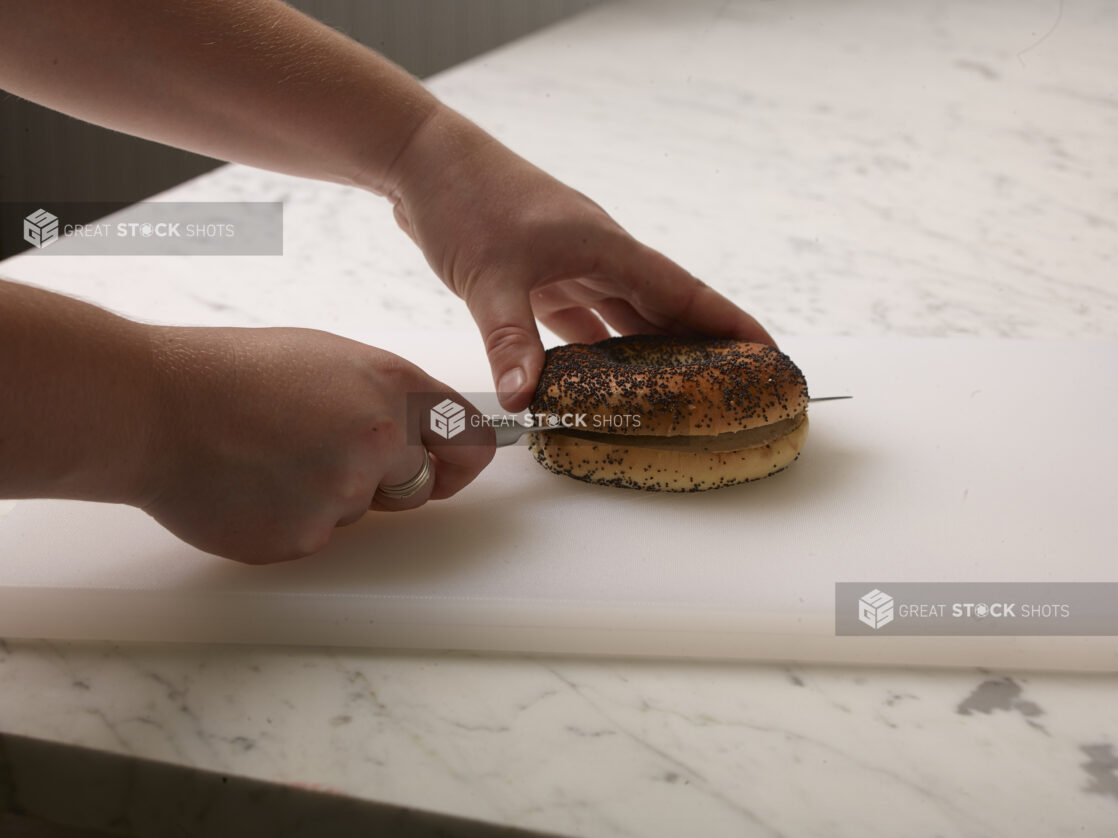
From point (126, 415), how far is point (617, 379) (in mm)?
678

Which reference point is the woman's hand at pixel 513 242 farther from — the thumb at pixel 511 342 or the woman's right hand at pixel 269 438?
the woman's right hand at pixel 269 438

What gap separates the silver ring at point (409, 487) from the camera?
131 cm

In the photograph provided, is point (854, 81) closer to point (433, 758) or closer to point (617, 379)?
point (617, 379)

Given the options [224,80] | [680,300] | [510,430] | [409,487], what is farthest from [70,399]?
[680,300]

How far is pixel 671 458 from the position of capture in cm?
144

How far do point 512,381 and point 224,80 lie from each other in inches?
25.1

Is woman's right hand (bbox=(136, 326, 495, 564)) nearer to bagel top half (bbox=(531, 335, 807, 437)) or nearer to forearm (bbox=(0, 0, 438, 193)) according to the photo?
bagel top half (bbox=(531, 335, 807, 437))

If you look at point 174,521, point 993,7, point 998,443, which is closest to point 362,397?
point 174,521

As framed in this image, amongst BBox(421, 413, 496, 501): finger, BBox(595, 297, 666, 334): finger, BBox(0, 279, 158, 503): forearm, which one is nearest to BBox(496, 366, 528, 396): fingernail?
BBox(421, 413, 496, 501): finger

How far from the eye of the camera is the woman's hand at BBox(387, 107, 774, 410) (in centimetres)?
162

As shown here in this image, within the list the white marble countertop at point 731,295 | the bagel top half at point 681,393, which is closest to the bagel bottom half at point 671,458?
the bagel top half at point 681,393

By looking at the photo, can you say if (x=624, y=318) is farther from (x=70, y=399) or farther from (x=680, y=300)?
(x=70, y=399)

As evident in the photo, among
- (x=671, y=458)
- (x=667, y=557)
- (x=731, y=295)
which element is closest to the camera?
(x=667, y=557)

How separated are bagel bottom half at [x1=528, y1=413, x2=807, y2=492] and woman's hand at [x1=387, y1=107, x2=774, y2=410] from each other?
0.18 meters
